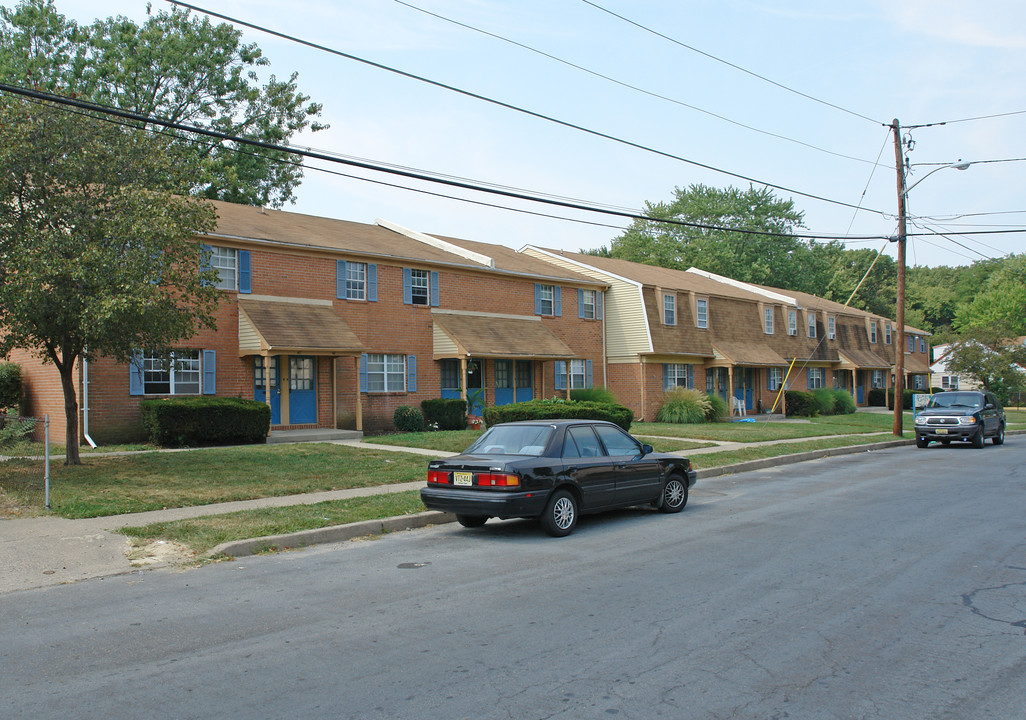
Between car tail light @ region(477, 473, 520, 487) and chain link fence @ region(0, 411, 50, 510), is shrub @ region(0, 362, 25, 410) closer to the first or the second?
chain link fence @ region(0, 411, 50, 510)

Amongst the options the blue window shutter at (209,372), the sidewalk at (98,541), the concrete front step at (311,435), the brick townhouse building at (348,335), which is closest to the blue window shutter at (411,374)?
the brick townhouse building at (348,335)

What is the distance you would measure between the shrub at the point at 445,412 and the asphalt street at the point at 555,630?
52.9ft

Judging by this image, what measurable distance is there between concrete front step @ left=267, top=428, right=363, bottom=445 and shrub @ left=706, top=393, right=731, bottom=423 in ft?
52.4

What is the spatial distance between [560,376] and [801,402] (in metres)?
15.1

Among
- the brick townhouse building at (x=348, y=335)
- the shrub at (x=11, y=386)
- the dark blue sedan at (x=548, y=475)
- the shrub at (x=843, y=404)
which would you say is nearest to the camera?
the dark blue sedan at (x=548, y=475)

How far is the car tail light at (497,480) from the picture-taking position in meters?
9.69

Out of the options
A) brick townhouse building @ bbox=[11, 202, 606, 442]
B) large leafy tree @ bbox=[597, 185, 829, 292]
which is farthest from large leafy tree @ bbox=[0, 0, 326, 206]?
large leafy tree @ bbox=[597, 185, 829, 292]

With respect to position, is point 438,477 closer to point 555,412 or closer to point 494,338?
point 555,412

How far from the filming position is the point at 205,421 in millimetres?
20062

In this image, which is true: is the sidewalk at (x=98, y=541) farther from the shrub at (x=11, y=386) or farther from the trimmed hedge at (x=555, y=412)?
the shrub at (x=11, y=386)

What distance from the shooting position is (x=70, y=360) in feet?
48.6

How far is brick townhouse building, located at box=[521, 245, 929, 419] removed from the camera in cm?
3441

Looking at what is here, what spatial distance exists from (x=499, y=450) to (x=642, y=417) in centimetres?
2410

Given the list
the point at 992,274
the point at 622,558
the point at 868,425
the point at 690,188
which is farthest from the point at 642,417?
the point at 992,274
